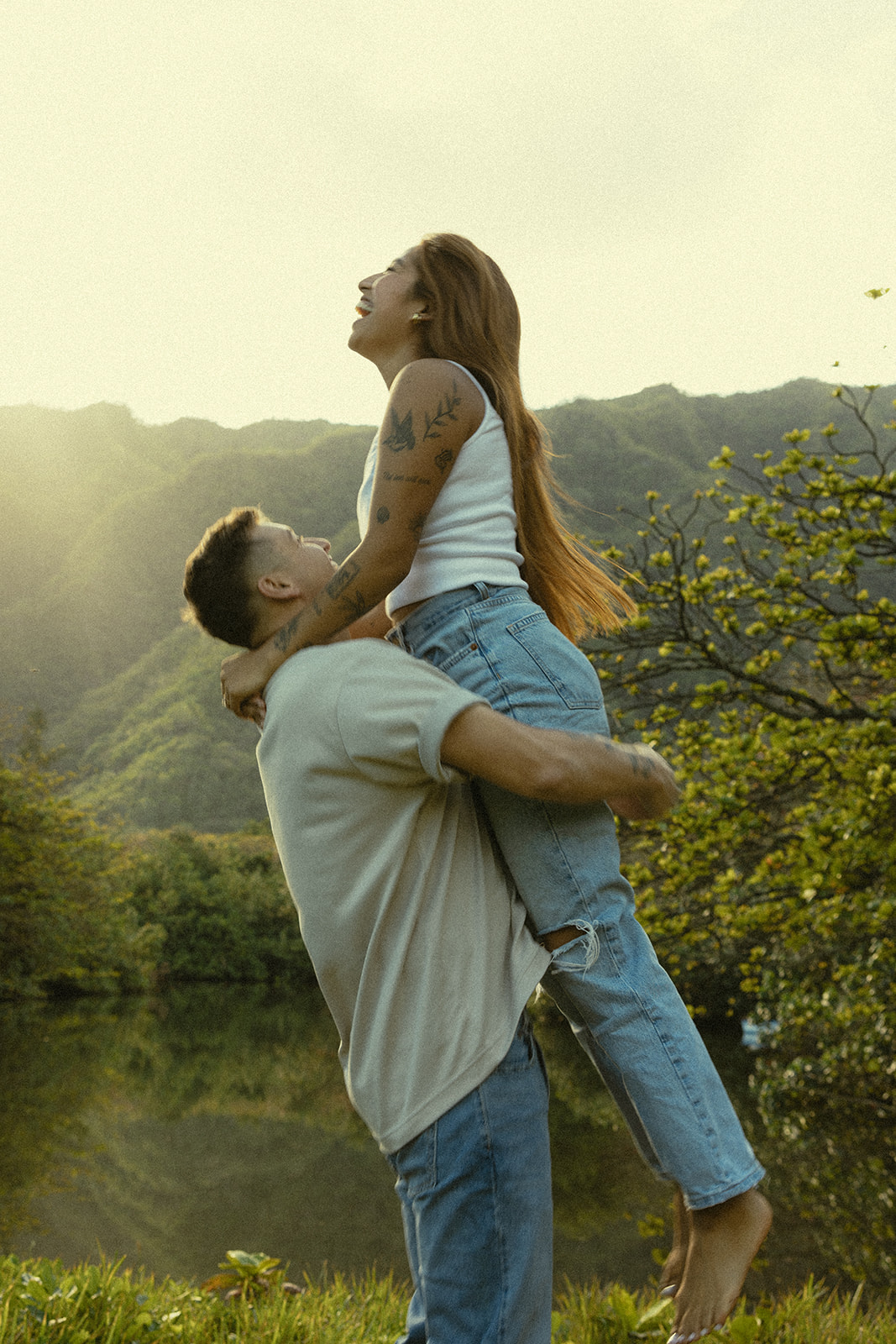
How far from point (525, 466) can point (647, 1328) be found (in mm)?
3359

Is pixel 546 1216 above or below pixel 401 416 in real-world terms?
below

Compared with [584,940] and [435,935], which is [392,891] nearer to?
[435,935]

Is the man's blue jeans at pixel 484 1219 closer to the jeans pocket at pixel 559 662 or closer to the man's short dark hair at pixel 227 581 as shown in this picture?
the jeans pocket at pixel 559 662

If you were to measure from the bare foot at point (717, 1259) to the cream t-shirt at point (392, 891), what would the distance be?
44 cm

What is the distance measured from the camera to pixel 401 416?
1828mm

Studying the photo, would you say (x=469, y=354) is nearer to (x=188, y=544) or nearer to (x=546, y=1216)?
(x=546, y=1216)

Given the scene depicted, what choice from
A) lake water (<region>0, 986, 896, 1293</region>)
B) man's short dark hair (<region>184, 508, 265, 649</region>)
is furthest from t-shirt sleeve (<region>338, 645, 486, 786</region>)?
lake water (<region>0, 986, 896, 1293</region>)

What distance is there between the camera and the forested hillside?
7175 centimetres

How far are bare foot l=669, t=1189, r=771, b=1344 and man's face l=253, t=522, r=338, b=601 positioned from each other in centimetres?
122

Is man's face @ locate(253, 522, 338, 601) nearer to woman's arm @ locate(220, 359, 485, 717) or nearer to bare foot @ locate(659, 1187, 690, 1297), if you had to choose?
woman's arm @ locate(220, 359, 485, 717)

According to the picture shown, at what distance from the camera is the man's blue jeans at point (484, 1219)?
5.04ft

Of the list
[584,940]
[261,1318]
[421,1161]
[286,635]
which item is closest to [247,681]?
[286,635]

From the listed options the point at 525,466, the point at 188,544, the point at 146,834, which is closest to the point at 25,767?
the point at 146,834

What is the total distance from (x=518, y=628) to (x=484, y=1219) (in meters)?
0.93
